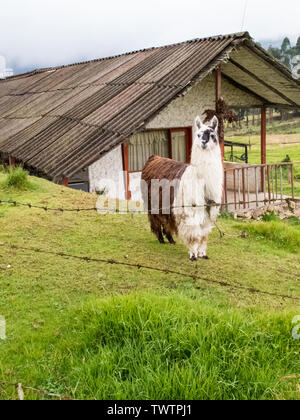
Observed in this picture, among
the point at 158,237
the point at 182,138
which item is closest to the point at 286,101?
the point at 182,138

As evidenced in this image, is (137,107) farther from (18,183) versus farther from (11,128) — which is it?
(11,128)

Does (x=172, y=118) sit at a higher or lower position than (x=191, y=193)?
higher

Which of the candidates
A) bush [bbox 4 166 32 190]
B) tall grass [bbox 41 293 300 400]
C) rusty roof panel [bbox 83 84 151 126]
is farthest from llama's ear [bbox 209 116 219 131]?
rusty roof panel [bbox 83 84 151 126]

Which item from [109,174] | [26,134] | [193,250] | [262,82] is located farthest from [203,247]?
[26,134]

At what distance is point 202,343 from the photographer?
397 cm

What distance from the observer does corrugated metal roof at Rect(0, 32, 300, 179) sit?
10445 millimetres

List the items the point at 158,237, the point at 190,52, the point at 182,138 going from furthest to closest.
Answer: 1. the point at 182,138
2. the point at 190,52
3. the point at 158,237

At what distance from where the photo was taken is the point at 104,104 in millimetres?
12562

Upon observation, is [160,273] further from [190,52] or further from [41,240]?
[190,52]

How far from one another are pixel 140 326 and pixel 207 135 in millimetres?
3018

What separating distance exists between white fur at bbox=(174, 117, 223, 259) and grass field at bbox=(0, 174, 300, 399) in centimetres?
42

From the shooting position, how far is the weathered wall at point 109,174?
11.8 m
